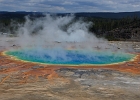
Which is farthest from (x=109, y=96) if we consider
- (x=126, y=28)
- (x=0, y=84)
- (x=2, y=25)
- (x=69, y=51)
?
(x=2, y=25)

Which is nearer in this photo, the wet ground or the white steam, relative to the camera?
the wet ground

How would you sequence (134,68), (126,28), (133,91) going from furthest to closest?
1. (126,28)
2. (134,68)
3. (133,91)

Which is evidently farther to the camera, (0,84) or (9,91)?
(0,84)

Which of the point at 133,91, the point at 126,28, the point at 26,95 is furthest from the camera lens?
the point at 126,28

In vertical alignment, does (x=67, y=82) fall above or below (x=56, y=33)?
below

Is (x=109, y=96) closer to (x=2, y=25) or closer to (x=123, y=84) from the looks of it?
(x=123, y=84)

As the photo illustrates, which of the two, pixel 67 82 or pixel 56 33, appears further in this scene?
pixel 56 33

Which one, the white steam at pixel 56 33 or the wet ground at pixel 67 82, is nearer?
the wet ground at pixel 67 82
